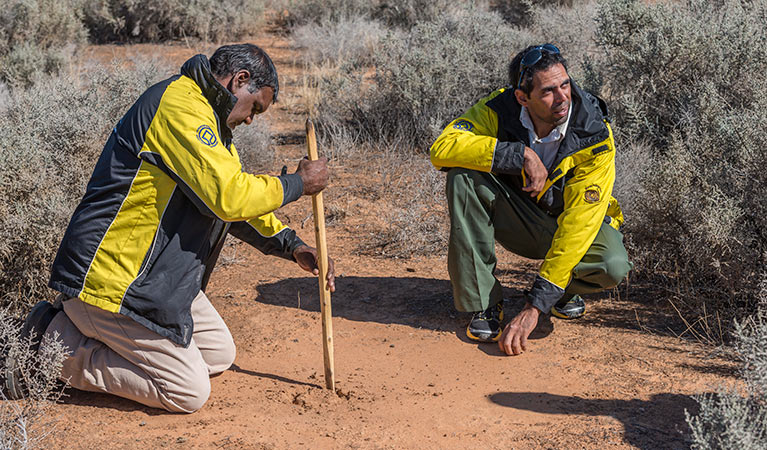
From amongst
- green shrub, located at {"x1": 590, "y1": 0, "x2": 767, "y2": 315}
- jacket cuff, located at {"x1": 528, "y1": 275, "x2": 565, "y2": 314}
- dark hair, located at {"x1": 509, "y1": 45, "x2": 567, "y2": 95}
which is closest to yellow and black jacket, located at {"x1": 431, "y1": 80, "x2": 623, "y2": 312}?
jacket cuff, located at {"x1": 528, "y1": 275, "x2": 565, "y2": 314}

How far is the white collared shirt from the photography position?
389 cm

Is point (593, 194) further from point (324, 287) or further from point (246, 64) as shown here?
point (246, 64)

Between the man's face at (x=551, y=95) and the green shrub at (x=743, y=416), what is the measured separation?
1.41m

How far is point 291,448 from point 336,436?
0.65ft

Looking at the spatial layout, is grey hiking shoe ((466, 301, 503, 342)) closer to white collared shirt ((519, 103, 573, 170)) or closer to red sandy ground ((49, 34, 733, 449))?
red sandy ground ((49, 34, 733, 449))

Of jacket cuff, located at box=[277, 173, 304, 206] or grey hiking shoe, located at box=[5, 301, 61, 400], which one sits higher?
jacket cuff, located at box=[277, 173, 304, 206]

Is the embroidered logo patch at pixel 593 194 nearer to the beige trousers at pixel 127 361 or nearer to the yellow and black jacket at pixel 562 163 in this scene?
the yellow and black jacket at pixel 562 163

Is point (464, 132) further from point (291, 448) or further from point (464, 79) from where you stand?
point (464, 79)

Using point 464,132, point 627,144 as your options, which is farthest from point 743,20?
point 464,132

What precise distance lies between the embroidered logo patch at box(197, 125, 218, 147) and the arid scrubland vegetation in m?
1.76

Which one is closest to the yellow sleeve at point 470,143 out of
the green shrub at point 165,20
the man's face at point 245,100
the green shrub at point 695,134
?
the man's face at point 245,100

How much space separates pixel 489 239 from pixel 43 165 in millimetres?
2948

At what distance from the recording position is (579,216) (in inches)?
149

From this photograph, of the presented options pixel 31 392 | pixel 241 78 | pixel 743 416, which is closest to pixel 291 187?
pixel 241 78
